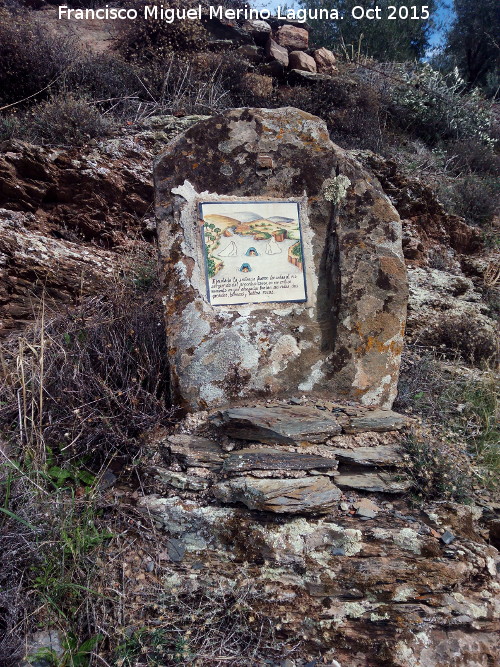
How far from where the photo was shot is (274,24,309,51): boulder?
909cm

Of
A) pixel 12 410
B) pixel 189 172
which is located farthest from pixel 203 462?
pixel 189 172

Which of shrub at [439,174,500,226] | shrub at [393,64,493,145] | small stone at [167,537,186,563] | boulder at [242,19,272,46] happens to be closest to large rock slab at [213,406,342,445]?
small stone at [167,537,186,563]

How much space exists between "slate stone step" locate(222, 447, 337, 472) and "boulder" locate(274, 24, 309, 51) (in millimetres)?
8422

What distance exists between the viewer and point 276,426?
300cm

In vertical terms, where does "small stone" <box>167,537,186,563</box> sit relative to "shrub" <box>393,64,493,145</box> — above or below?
below

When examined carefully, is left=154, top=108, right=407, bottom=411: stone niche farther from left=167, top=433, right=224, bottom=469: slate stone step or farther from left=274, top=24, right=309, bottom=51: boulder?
left=274, top=24, right=309, bottom=51: boulder

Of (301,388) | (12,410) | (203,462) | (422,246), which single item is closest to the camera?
(203,462)

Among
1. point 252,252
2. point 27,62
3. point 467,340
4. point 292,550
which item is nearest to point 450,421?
point 467,340

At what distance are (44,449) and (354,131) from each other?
6.66 meters

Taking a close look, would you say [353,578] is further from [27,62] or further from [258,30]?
[258,30]

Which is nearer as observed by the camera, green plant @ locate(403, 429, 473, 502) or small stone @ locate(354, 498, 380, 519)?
small stone @ locate(354, 498, 380, 519)

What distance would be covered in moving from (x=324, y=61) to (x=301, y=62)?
0.75 metres

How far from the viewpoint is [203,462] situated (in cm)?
295

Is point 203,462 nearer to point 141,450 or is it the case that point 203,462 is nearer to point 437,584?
point 141,450
